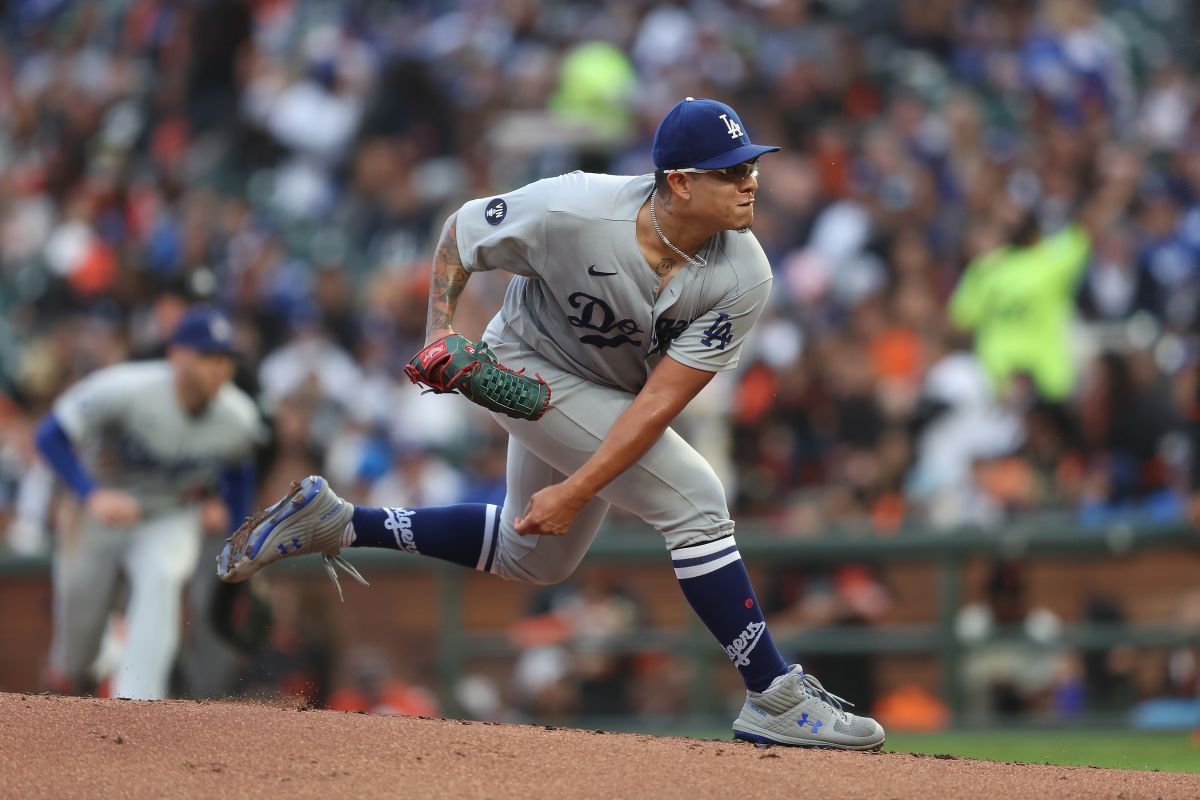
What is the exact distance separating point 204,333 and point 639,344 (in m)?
3.30

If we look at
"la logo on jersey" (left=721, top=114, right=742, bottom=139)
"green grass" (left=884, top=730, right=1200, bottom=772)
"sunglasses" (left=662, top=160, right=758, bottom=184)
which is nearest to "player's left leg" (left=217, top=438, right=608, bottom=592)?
"sunglasses" (left=662, top=160, right=758, bottom=184)

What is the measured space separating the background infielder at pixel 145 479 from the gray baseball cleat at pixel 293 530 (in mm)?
2509

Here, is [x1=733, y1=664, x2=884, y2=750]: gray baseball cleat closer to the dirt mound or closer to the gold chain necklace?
the dirt mound

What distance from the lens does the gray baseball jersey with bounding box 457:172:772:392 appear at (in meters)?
5.24

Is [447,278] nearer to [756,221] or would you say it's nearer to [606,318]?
[606,318]

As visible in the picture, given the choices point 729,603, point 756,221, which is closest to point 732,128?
point 729,603

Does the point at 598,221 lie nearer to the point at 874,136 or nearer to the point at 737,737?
the point at 737,737

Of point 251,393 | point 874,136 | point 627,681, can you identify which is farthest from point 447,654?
point 874,136

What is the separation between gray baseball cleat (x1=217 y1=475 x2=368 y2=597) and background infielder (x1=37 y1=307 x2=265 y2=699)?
8.23 ft

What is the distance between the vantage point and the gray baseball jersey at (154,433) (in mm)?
8422

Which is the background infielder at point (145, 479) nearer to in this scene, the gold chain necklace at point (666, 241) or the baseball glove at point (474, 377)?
the baseball glove at point (474, 377)

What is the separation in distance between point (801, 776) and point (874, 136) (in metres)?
7.68

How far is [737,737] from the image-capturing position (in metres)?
5.64

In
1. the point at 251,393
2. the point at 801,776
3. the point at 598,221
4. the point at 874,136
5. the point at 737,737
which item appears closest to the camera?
the point at 801,776
